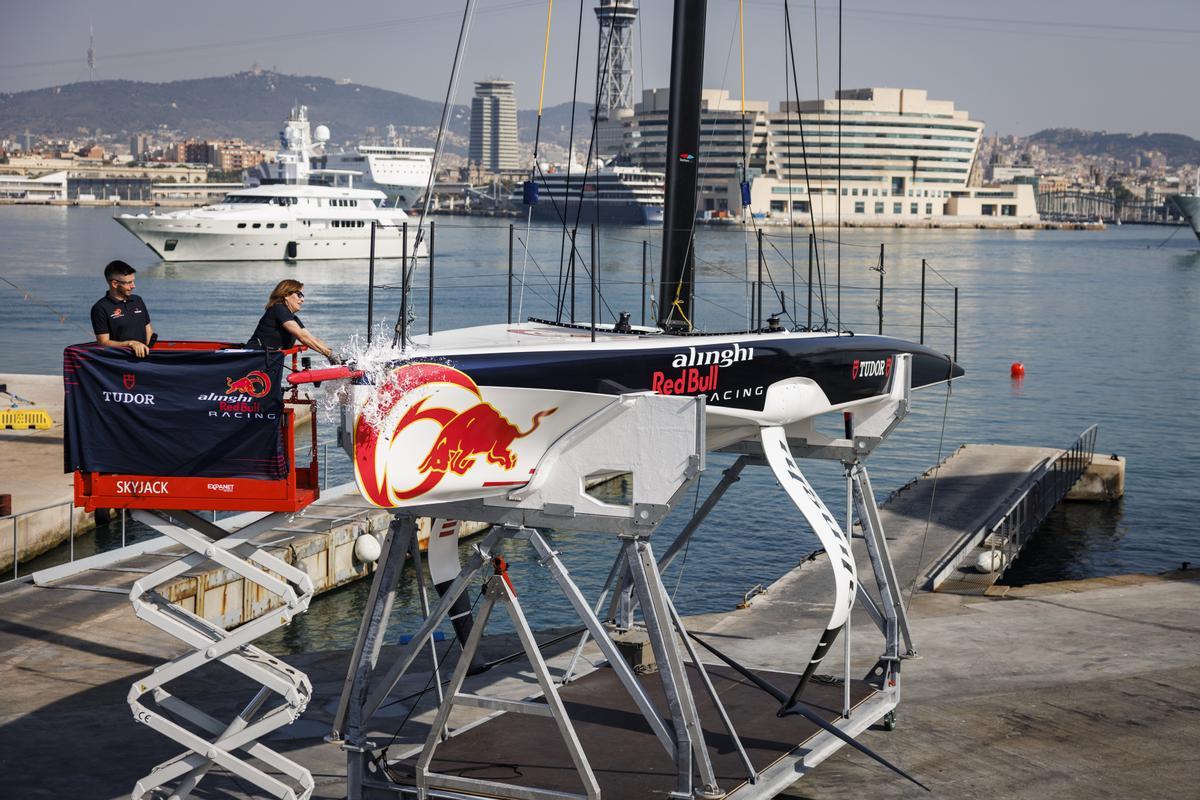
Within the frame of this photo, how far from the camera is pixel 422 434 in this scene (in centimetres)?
1076

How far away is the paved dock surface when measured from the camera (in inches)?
511

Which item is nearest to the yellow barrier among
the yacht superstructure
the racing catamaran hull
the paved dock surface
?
the paved dock surface

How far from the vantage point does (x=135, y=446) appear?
10758mm

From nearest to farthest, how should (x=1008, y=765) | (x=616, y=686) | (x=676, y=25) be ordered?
(x=1008, y=765), (x=616, y=686), (x=676, y=25)

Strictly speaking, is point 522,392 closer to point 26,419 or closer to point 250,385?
point 250,385

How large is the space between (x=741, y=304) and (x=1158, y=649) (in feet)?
232

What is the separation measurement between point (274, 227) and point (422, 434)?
10887cm

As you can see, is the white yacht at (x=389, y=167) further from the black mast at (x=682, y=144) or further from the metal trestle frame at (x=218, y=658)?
the metal trestle frame at (x=218, y=658)

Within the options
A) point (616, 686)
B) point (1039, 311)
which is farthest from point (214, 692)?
point (1039, 311)

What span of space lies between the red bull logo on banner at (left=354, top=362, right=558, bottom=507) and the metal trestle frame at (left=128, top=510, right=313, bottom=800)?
3.67 feet

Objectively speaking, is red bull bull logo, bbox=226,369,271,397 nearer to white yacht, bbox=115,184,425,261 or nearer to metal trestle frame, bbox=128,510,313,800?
metal trestle frame, bbox=128,510,313,800

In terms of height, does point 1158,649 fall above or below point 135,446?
below

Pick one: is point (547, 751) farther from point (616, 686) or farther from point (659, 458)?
point (659, 458)

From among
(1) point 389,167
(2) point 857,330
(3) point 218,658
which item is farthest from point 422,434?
(1) point 389,167
